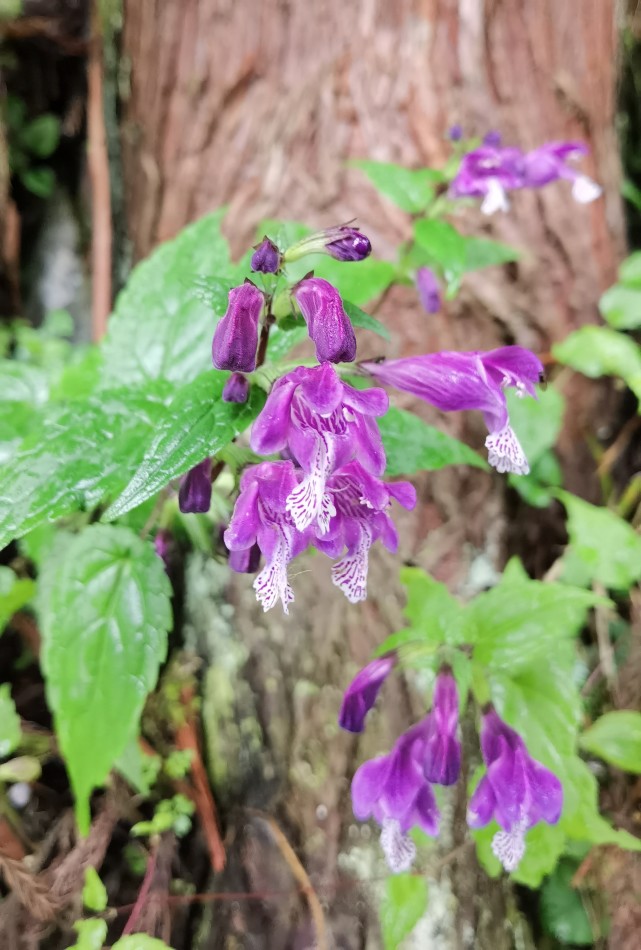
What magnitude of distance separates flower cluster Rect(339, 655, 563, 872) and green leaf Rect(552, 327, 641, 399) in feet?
3.80

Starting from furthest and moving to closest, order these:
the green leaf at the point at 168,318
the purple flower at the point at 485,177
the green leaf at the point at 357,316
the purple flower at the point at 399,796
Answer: the purple flower at the point at 485,177
the green leaf at the point at 168,318
the purple flower at the point at 399,796
the green leaf at the point at 357,316

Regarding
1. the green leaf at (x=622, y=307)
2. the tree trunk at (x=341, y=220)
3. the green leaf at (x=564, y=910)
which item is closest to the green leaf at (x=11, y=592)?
the tree trunk at (x=341, y=220)

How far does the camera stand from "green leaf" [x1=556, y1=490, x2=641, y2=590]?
1.72 m

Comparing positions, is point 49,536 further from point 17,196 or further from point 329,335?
point 17,196

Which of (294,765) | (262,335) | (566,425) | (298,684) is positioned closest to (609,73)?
(566,425)

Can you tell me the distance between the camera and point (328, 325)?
0.92 m

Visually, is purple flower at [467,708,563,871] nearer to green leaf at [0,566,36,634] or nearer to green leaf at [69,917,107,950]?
green leaf at [69,917,107,950]

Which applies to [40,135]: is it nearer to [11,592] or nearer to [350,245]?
[11,592]

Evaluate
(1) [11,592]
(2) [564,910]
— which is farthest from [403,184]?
(2) [564,910]

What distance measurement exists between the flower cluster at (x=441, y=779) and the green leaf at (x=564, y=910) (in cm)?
38

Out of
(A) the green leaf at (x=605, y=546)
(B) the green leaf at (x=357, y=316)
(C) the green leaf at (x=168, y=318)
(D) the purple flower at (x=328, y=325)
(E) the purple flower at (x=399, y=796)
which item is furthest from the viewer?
(A) the green leaf at (x=605, y=546)

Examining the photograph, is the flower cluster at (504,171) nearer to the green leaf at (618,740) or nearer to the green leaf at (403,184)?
the green leaf at (403,184)

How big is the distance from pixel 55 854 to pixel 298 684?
26.5 inches

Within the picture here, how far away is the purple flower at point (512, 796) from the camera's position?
1.21 m
